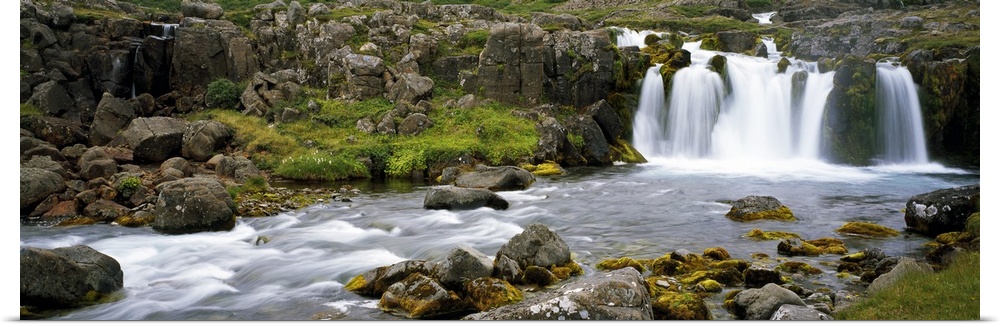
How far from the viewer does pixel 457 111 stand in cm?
3077

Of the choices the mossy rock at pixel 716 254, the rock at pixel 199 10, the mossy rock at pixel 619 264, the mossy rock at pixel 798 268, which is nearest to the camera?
the mossy rock at pixel 798 268

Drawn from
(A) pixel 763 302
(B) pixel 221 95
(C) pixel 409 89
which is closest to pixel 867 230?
(A) pixel 763 302

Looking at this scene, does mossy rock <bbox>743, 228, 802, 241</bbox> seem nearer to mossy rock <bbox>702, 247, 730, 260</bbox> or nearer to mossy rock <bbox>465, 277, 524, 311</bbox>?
mossy rock <bbox>702, 247, 730, 260</bbox>

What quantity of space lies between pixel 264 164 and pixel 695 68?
19432 mm

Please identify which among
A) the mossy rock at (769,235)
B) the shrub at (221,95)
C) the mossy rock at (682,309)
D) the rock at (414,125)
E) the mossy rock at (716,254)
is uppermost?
the shrub at (221,95)

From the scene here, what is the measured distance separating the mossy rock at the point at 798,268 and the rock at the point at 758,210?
472cm

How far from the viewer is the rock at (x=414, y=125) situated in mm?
28828

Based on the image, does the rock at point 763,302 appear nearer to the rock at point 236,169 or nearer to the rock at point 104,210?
the rock at point 104,210

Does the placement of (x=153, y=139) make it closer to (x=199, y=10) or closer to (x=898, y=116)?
(x=199, y=10)

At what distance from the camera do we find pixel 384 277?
34.5ft

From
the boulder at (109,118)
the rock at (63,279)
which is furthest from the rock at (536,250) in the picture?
the boulder at (109,118)
